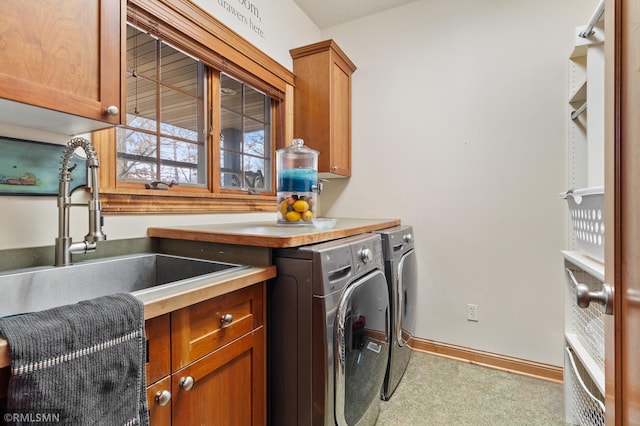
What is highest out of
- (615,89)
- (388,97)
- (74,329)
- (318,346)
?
(388,97)

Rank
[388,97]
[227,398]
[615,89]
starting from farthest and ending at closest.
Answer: [388,97] → [227,398] → [615,89]

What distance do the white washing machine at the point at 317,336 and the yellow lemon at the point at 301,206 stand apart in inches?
15.8

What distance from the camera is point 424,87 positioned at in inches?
94.2

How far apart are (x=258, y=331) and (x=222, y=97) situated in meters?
1.57

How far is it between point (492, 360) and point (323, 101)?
2258 mm

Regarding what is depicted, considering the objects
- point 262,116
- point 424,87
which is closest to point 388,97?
point 424,87

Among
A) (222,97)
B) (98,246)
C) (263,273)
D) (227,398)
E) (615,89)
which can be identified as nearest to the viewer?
(615,89)

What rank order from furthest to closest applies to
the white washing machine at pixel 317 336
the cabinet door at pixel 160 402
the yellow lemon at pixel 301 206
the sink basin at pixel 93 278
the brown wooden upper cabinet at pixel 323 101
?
1. the brown wooden upper cabinet at pixel 323 101
2. the yellow lemon at pixel 301 206
3. the white washing machine at pixel 317 336
4. the sink basin at pixel 93 278
5. the cabinet door at pixel 160 402

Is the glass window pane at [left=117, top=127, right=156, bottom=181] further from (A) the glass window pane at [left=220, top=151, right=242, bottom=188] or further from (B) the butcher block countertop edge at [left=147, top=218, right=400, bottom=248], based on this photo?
(A) the glass window pane at [left=220, top=151, right=242, bottom=188]

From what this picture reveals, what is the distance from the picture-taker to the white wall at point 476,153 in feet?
6.65

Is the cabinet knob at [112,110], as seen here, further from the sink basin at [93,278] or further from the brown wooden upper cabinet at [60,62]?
the sink basin at [93,278]

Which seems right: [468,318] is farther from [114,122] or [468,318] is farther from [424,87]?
[114,122]

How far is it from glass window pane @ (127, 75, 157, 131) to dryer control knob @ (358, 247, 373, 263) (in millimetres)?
1249

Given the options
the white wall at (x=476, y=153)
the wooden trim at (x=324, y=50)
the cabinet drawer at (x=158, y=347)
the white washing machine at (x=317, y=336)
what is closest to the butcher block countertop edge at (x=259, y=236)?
the white washing machine at (x=317, y=336)
